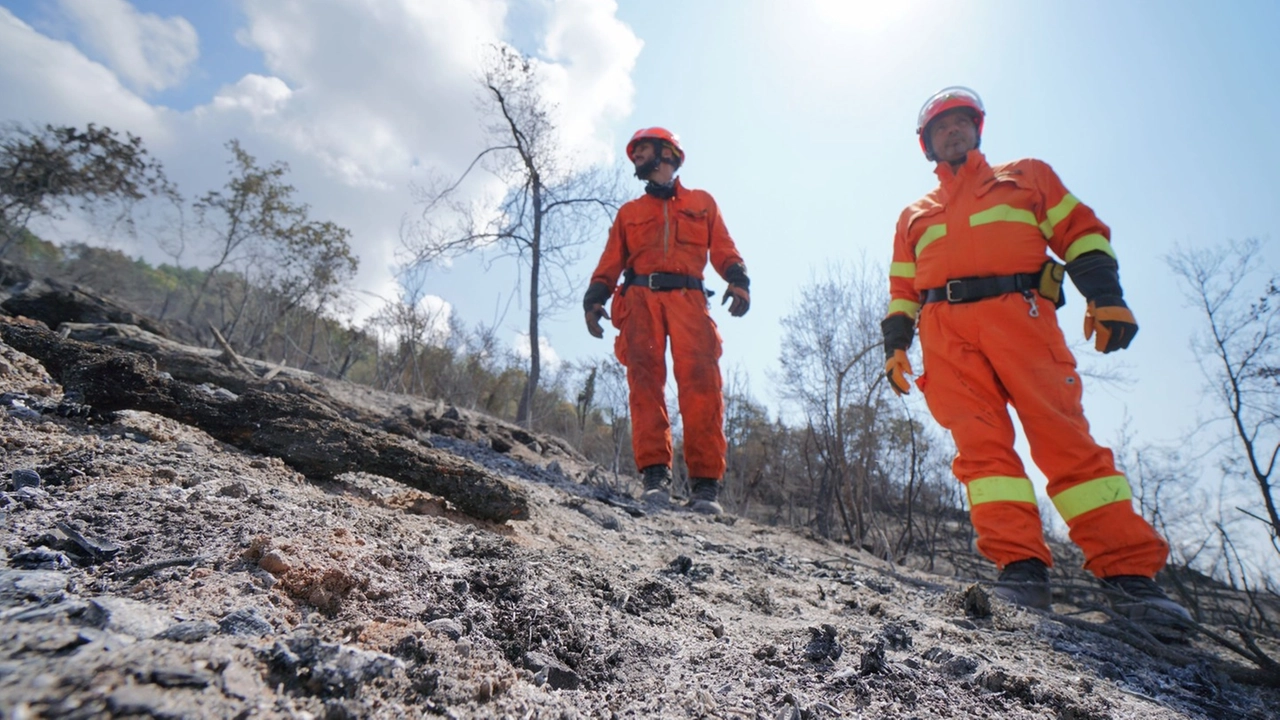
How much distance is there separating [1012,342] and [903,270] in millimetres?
815

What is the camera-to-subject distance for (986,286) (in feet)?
8.03

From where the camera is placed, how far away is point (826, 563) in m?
2.33

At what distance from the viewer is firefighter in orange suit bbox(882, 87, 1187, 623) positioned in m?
2.03

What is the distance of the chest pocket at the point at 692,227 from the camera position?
3.94 meters

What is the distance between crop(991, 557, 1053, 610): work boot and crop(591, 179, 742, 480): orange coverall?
160 centimetres

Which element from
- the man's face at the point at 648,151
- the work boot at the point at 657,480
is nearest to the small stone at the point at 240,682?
the work boot at the point at 657,480

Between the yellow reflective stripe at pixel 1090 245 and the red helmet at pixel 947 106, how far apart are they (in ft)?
2.72

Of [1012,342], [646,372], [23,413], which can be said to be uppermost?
[1012,342]

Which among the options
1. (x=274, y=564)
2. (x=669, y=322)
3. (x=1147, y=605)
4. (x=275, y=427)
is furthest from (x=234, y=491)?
(x=669, y=322)

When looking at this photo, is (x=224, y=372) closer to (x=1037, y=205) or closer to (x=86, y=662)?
(x=86, y=662)

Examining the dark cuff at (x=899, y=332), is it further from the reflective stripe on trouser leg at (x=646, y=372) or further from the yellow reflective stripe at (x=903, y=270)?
the reflective stripe on trouser leg at (x=646, y=372)

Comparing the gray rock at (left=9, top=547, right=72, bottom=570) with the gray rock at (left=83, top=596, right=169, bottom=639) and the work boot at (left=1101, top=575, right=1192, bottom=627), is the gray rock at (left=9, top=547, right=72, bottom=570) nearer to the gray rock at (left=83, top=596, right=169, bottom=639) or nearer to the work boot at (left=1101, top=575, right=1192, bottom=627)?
the gray rock at (left=83, top=596, right=169, bottom=639)

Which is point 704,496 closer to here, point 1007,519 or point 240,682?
point 1007,519

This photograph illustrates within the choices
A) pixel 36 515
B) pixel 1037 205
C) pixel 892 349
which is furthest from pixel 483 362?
pixel 36 515
